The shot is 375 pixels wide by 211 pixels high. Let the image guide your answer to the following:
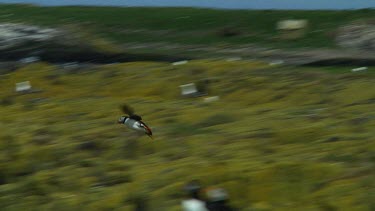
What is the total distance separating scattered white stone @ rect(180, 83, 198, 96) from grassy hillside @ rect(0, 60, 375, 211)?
167 millimetres

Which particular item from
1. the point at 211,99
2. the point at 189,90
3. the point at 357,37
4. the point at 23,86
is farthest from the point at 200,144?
the point at 357,37

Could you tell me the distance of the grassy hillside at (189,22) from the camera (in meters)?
27.7

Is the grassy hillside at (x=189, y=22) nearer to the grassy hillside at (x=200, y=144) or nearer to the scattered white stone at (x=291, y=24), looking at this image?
the scattered white stone at (x=291, y=24)

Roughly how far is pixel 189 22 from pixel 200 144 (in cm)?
1557

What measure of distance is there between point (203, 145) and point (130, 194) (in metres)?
1.86

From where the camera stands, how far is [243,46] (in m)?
26.9

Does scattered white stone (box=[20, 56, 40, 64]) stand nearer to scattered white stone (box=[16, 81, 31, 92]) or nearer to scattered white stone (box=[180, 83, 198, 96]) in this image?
scattered white stone (box=[16, 81, 31, 92])

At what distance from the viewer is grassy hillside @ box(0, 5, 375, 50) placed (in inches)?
1092

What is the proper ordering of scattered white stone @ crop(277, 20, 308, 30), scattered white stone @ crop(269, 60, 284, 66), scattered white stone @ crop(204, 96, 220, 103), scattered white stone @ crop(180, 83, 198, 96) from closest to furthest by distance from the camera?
1. scattered white stone @ crop(204, 96, 220, 103)
2. scattered white stone @ crop(180, 83, 198, 96)
3. scattered white stone @ crop(269, 60, 284, 66)
4. scattered white stone @ crop(277, 20, 308, 30)

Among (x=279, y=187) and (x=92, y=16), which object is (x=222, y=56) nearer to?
(x=92, y=16)

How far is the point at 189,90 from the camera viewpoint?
64.4ft

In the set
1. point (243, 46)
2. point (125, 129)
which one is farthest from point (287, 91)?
point (243, 46)

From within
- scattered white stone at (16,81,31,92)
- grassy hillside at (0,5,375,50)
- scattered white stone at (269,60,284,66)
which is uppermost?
scattered white stone at (16,81,31,92)

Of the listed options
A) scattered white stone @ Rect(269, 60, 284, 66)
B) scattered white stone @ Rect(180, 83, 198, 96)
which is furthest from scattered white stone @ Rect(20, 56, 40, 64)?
scattered white stone @ Rect(269, 60, 284, 66)
